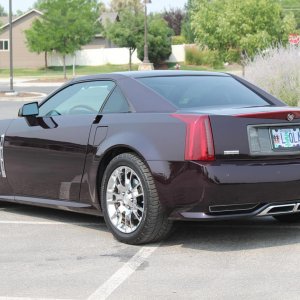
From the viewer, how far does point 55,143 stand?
23.2ft

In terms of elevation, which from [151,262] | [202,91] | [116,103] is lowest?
[151,262]

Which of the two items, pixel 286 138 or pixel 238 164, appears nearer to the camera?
pixel 238 164

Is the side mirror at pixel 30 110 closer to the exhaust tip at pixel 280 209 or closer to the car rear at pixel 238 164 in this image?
the car rear at pixel 238 164

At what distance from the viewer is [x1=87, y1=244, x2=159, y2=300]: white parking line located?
4.92m

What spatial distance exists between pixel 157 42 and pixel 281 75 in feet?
177

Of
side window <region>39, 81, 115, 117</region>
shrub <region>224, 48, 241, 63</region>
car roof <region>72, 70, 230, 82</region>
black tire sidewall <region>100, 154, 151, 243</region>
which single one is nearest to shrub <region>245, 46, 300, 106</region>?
car roof <region>72, 70, 230, 82</region>

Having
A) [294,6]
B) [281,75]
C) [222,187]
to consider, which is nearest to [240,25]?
[281,75]

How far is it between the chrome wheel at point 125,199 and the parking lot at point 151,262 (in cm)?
20

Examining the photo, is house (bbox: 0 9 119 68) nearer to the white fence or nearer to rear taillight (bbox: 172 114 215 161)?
the white fence

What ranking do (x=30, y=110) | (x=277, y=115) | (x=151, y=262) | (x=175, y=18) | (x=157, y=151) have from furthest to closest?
(x=175, y=18) → (x=30, y=110) → (x=277, y=115) → (x=157, y=151) → (x=151, y=262)

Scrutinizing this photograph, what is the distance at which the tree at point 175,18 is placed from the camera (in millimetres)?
104125

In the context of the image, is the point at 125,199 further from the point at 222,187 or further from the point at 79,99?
the point at 79,99

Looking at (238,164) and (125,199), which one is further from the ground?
(238,164)

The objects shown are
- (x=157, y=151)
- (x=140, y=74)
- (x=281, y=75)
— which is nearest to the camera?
(x=157, y=151)
